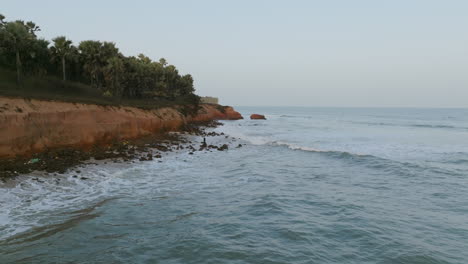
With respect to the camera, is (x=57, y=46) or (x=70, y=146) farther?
A: (x=57, y=46)

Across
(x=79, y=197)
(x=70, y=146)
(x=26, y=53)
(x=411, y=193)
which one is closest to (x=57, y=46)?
(x=26, y=53)

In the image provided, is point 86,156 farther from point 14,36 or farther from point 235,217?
point 14,36

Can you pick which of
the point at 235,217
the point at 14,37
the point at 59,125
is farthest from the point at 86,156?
the point at 14,37

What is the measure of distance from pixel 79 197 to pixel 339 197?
12.3 metres

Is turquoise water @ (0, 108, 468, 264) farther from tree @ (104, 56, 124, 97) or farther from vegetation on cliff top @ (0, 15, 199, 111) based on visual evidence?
tree @ (104, 56, 124, 97)

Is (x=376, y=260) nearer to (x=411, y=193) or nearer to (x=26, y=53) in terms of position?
(x=411, y=193)

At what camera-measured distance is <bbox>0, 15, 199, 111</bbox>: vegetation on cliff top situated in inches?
1566

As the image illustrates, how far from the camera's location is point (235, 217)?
11586 millimetres

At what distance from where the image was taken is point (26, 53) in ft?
148

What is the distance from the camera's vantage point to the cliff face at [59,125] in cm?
2027

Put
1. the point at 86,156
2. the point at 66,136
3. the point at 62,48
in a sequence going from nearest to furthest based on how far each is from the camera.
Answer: the point at 86,156, the point at 66,136, the point at 62,48

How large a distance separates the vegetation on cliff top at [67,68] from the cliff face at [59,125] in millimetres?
3586

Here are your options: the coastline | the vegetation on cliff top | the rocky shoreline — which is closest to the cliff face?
the coastline

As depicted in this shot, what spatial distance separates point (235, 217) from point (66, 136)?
19020 millimetres
